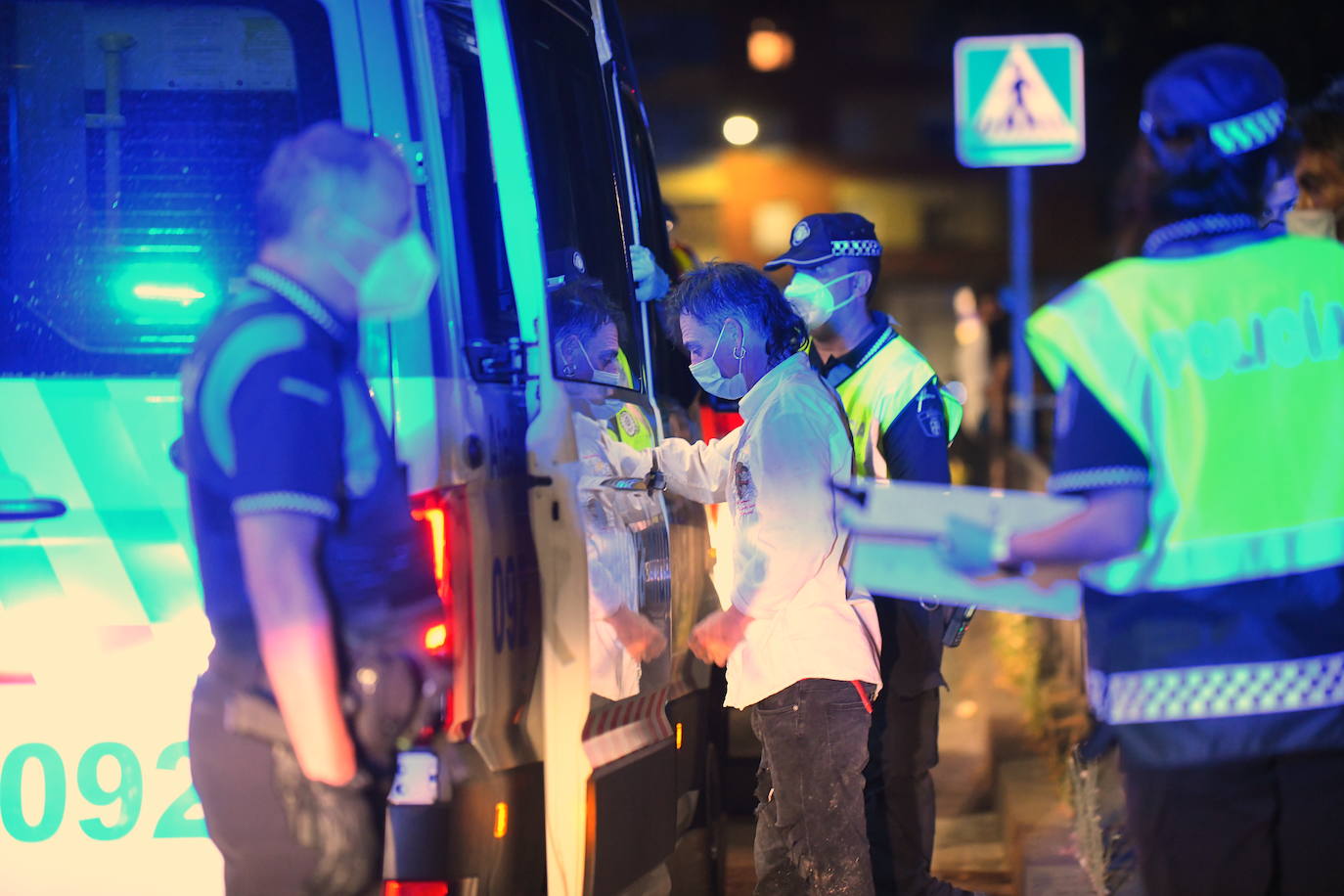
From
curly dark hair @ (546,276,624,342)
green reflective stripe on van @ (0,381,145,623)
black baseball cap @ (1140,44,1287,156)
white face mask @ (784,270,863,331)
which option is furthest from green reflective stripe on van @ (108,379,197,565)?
white face mask @ (784,270,863,331)

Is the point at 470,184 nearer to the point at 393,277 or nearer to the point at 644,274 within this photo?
the point at 393,277

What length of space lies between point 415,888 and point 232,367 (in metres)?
0.97

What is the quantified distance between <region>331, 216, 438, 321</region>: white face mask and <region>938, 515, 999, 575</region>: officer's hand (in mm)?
953

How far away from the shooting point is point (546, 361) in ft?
9.82

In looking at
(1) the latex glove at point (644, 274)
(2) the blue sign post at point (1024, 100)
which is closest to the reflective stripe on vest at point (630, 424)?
(1) the latex glove at point (644, 274)

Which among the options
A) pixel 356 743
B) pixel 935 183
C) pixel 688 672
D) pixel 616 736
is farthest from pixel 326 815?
pixel 935 183

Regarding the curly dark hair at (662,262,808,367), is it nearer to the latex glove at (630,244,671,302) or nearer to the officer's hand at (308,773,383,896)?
the latex glove at (630,244,671,302)

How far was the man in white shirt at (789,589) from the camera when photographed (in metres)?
3.34

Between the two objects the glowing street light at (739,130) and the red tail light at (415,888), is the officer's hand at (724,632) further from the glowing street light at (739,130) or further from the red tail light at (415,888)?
the glowing street light at (739,130)

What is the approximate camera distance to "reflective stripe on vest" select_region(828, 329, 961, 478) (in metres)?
4.21

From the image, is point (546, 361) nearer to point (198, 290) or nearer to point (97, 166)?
point (198, 290)

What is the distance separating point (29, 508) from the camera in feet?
8.56

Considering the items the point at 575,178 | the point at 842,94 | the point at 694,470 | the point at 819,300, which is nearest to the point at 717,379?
the point at 694,470

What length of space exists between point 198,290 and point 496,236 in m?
0.59
